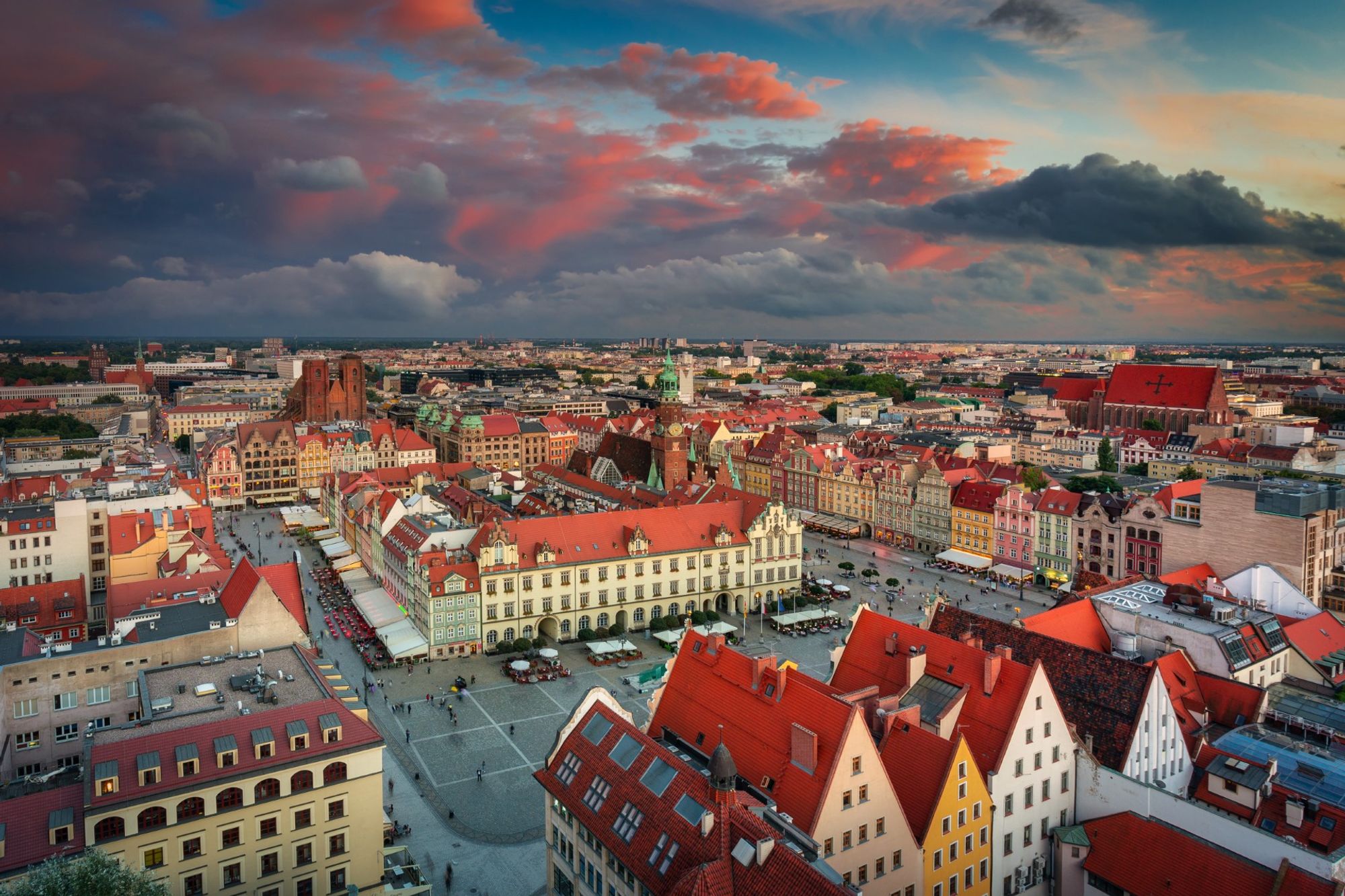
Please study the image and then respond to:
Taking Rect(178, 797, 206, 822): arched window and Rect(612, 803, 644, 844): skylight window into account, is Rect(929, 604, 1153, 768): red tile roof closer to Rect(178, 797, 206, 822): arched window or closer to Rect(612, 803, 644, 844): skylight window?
Answer: Rect(612, 803, 644, 844): skylight window

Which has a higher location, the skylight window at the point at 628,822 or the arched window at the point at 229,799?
the skylight window at the point at 628,822

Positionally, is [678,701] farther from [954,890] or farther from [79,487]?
[79,487]

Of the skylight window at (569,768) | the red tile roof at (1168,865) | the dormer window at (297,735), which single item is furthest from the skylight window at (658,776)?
the red tile roof at (1168,865)

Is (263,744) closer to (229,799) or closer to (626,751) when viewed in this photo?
(229,799)

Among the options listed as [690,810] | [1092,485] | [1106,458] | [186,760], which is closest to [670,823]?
[690,810]

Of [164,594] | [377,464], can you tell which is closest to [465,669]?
[164,594]

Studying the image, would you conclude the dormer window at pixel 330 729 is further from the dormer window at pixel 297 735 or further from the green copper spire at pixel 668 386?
the green copper spire at pixel 668 386
